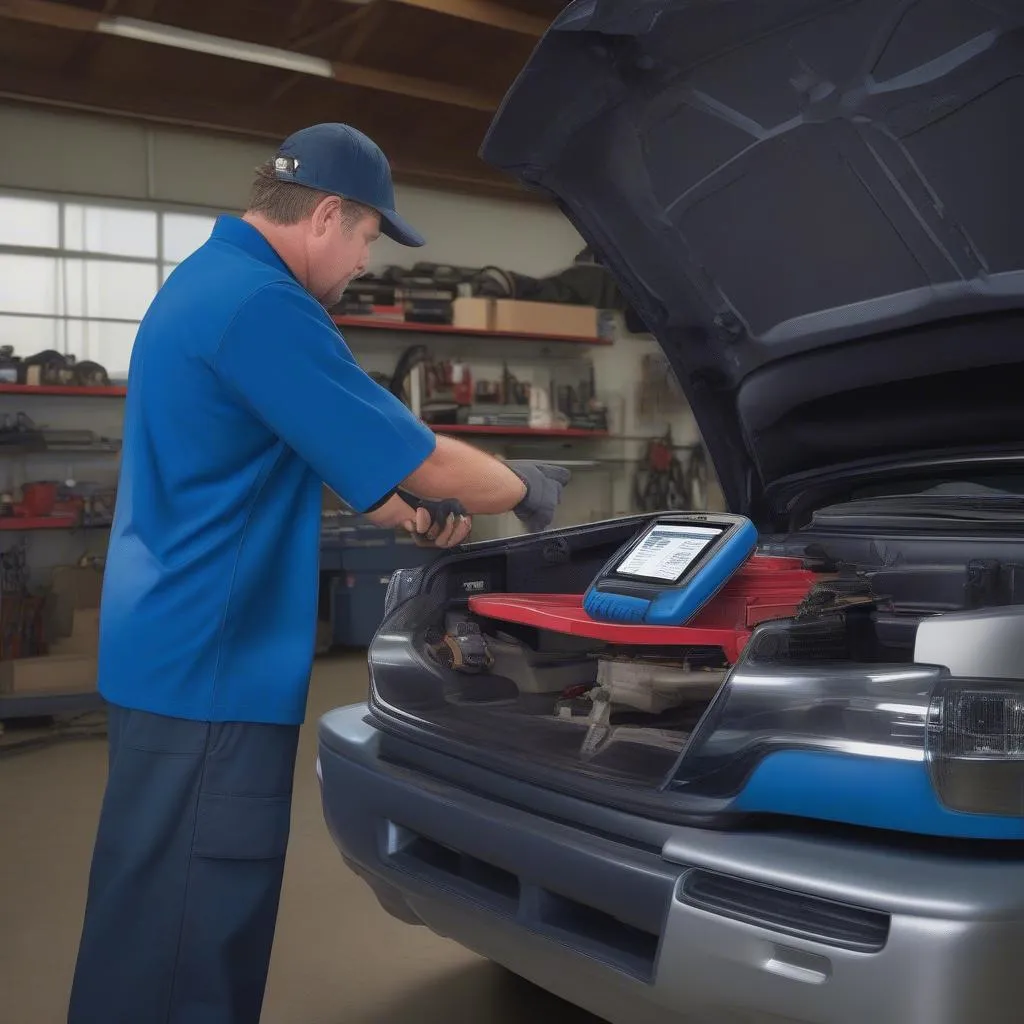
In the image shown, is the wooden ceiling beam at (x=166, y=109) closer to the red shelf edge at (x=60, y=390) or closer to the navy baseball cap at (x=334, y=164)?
the red shelf edge at (x=60, y=390)

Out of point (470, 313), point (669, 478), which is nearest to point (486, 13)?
point (470, 313)

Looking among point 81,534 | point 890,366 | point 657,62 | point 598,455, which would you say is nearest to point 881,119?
point 657,62

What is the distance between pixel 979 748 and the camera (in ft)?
3.83

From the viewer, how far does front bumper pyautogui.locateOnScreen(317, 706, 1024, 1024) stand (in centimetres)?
107

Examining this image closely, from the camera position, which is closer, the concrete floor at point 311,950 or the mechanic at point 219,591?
the mechanic at point 219,591

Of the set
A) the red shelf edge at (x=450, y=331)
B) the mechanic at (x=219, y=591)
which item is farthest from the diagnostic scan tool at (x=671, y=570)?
the red shelf edge at (x=450, y=331)

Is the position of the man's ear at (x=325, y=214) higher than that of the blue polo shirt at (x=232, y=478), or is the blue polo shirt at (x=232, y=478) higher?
the man's ear at (x=325, y=214)

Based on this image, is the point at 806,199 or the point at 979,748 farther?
the point at 806,199

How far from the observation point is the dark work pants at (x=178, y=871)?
1.51 m

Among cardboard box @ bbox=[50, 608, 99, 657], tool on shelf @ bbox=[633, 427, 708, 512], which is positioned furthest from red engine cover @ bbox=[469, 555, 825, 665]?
tool on shelf @ bbox=[633, 427, 708, 512]

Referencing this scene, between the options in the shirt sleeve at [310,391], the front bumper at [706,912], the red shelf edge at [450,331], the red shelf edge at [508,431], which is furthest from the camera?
the red shelf edge at [508,431]

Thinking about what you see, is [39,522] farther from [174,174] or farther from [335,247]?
[335,247]

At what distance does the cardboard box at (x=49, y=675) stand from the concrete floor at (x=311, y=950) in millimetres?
1424

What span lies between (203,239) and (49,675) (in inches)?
126
